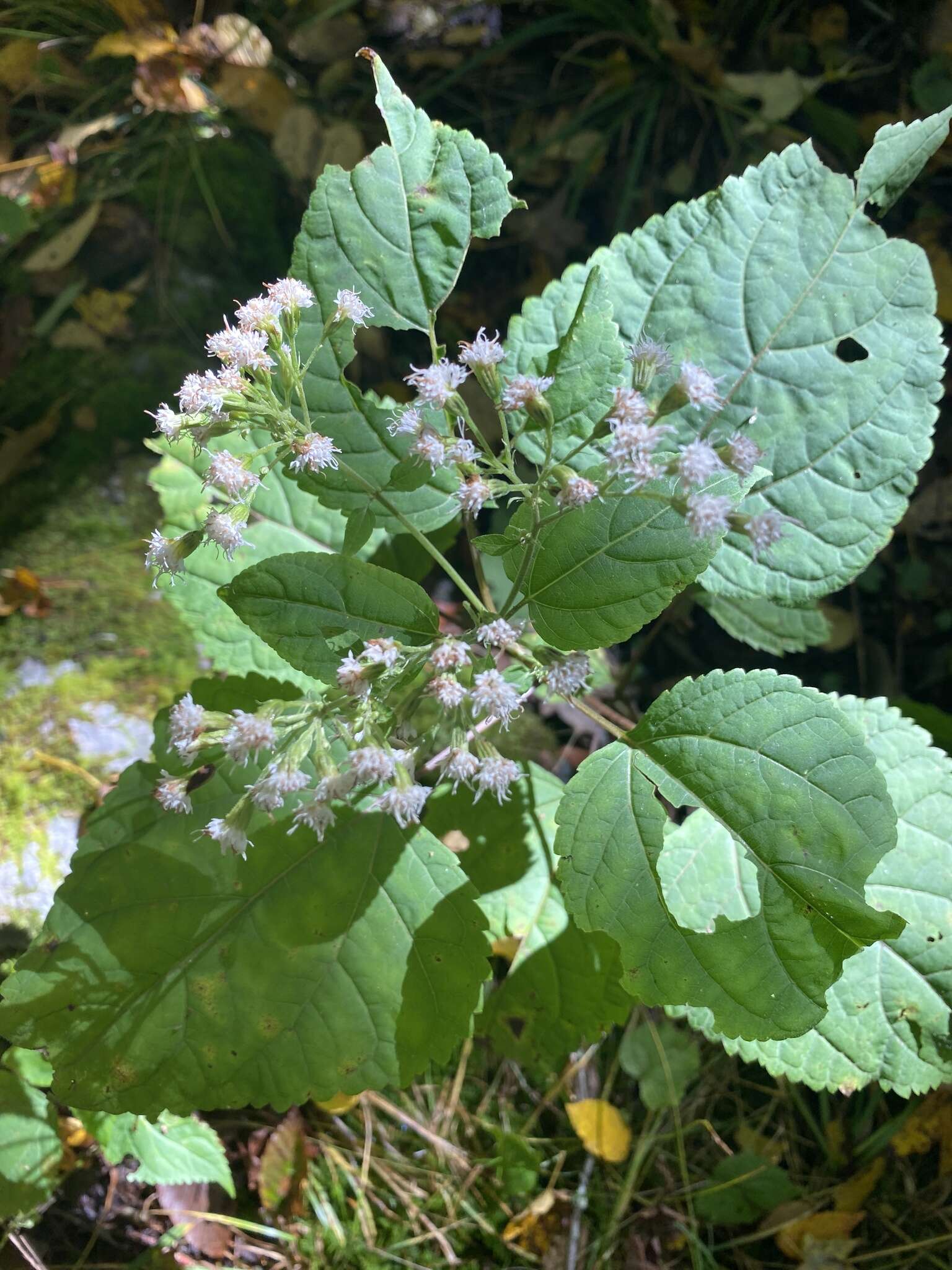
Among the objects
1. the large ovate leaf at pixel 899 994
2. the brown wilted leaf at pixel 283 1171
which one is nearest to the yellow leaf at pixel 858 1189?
the large ovate leaf at pixel 899 994

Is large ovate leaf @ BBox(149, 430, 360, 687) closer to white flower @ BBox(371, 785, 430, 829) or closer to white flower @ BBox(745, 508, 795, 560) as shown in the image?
white flower @ BBox(371, 785, 430, 829)

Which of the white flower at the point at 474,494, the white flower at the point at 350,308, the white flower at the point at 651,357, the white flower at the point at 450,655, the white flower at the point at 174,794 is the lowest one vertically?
the white flower at the point at 174,794

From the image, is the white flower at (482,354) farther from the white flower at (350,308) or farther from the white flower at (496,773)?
the white flower at (496,773)

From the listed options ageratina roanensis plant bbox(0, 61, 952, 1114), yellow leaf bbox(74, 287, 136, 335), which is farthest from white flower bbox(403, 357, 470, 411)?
yellow leaf bbox(74, 287, 136, 335)

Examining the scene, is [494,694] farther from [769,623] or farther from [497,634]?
[769,623]

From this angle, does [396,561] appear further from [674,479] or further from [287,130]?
[287,130]
